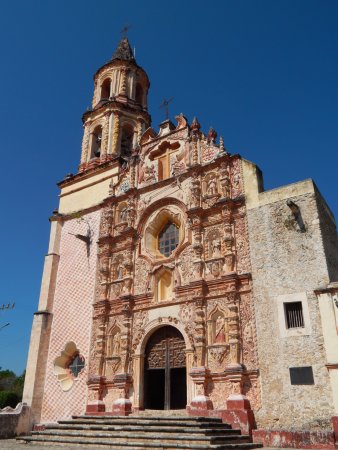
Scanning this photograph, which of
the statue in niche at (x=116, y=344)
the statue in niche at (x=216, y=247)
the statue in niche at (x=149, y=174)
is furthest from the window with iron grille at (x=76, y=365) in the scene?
the statue in niche at (x=149, y=174)

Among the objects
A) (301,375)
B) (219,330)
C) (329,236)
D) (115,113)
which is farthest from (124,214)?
(301,375)

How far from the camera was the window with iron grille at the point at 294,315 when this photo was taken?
36.1 ft

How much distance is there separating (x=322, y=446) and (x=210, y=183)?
872 cm

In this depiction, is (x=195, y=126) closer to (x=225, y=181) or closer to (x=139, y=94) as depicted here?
(x=225, y=181)

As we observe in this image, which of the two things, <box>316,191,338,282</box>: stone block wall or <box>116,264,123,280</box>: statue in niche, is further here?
<box>116,264,123,280</box>: statue in niche

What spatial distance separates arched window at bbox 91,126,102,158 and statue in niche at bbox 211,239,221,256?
9.21m

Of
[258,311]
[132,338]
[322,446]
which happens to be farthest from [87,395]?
[322,446]

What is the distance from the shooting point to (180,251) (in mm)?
14359

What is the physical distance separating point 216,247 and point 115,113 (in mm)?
10007

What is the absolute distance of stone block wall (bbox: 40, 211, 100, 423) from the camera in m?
15.0

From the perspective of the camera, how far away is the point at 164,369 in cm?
1338

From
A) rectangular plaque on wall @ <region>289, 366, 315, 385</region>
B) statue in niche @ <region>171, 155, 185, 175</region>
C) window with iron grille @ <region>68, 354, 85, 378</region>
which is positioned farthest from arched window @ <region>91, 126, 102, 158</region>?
rectangular plaque on wall @ <region>289, 366, 315, 385</region>

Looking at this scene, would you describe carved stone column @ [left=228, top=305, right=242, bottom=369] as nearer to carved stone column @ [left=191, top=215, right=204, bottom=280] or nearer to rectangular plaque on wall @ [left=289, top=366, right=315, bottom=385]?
rectangular plaque on wall @ [left=289, top=366, right=315, bottom=385]

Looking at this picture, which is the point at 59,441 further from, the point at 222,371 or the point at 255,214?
the point at 255,214
